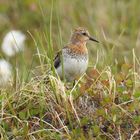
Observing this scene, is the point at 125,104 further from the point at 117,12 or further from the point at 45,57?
the point at 117,12

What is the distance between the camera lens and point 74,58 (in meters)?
8.20

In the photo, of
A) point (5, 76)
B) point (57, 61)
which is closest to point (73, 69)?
point (57, 61)

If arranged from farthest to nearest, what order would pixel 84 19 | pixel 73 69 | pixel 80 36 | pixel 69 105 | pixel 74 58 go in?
1. pixel 84 19
2. pixel 80 36
3. pixel 74 58
4. pixel 73 69
5. pixel 69 105

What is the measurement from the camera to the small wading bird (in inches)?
316

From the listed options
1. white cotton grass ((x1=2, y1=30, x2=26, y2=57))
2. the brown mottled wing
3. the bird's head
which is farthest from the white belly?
white cotton grass ((x1=2, y1=30, x2=26, y2=57))

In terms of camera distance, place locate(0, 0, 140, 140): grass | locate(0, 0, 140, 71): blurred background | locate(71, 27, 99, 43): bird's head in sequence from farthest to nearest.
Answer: locate(0, 0, 140, 71): blurred background → locate(71, 27, 99, 43): bird's head → locate(0, 0, 140, 140): grass

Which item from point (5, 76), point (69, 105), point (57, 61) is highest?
point (69, 105)

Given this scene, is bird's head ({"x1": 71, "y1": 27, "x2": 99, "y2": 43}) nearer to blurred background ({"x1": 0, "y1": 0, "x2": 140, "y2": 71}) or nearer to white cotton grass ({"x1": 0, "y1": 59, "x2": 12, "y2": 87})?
white cotton grass ({"x1": 0, "y1": 59, "x2": 12, "y2": 87})

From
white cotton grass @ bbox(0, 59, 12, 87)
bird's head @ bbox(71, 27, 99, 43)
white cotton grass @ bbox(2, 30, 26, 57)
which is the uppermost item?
bird's head @ bbox(71, 27, 99, 43)

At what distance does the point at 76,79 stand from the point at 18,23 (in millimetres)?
6020

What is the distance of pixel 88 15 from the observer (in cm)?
1296

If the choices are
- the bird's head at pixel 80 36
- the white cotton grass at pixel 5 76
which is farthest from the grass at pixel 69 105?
the bird's head at pixel 80 36

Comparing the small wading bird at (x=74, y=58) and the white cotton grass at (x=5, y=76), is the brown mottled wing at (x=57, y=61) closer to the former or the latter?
the small wading bird at (x=74, y=58)

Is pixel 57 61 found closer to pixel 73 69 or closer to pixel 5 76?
pixel 73 69
